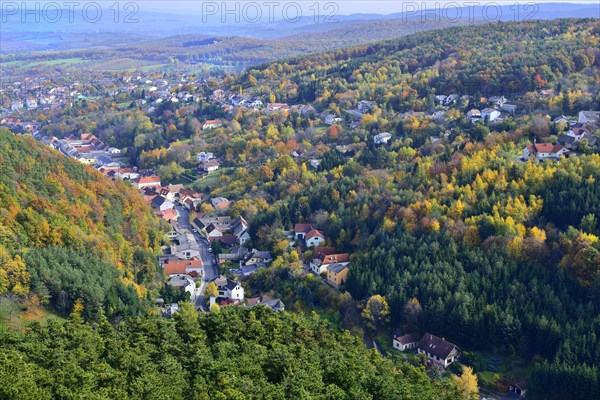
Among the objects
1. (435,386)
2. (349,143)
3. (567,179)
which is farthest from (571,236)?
(349,143)

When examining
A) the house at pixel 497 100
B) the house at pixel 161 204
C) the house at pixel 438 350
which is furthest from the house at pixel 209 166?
the house at pixel 438 350

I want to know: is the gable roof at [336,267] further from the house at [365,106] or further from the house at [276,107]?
the house at [276,107]

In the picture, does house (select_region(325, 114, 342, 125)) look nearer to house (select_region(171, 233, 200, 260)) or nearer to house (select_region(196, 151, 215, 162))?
house (select_region(196, 151, 215, 162))

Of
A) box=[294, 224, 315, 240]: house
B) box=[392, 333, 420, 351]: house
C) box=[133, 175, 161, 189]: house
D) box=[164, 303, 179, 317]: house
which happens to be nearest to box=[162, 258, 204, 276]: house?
box=[164, 303, 179, 317]: house

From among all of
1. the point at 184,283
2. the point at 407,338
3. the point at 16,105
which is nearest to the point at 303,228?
the point at 184,283

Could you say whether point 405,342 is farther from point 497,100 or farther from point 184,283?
point 497,100

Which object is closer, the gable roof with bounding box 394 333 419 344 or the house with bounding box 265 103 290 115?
the gable roof with bounding box 394 333 419 344

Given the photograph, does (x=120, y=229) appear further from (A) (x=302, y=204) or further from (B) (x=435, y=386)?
(B) (x=435, y=386)
